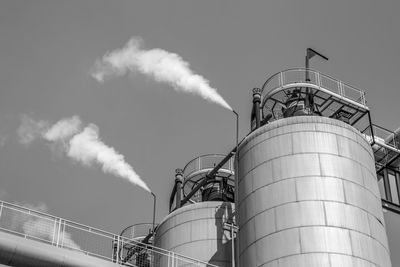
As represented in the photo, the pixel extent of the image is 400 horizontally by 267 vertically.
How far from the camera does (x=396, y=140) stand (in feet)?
137

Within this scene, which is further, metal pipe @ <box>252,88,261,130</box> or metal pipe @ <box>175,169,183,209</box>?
metal pipe @ <box>175,169,183,209</box>

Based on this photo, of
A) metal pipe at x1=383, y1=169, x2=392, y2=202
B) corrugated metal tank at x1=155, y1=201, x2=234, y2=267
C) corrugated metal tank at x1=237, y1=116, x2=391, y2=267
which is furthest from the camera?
metal pipe at x1=383, y1=169, x2=392, y2=202

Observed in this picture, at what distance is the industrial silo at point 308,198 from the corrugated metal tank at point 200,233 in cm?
396

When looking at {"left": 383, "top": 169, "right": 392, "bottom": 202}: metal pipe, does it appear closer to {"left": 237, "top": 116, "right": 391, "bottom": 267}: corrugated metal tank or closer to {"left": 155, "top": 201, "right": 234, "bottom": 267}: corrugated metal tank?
{"left": 237, "top": 116, "right": 391, "bottom": 267}: corrugated metal tank

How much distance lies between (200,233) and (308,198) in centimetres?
894

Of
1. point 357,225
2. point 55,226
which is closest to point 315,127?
point 357,225

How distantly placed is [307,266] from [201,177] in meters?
18.6

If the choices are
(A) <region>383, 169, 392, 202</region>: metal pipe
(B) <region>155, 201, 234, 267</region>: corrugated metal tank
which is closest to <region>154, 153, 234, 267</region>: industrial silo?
(B) <region>155, 201, 234, 267</region>: corrugated metal tank

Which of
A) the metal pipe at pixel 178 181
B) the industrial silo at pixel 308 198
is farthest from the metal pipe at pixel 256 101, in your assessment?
the metal pipe at pixel 178 181

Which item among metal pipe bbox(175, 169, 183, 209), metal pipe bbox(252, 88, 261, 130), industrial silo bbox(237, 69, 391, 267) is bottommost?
industrial silo bbox(237, 69, 391, 267)

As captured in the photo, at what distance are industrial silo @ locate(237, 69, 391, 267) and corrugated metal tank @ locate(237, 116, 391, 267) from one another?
0.13 feet

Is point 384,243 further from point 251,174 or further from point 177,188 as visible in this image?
point 177,188

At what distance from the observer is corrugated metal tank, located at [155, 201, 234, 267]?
1471 inches

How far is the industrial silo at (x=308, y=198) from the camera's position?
3042 cm
